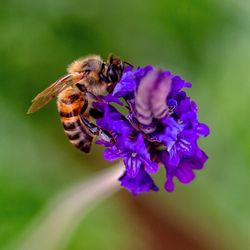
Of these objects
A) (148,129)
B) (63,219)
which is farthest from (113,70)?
(63,219)

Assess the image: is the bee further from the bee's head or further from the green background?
the green background

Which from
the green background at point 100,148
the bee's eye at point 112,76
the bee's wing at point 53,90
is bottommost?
the bee's wing at point 53,90

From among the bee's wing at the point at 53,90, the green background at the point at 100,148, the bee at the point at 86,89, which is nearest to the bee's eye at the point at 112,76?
the bee at the point at 86,89

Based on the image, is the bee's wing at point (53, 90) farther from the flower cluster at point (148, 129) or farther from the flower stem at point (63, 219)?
the flower stem at point (63, 219)

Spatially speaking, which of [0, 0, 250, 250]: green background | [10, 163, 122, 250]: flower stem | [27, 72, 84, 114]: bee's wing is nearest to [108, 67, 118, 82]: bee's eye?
[27, 72, 84, 114]: bee's wing

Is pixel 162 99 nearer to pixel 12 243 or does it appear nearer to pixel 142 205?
pixel 12 243

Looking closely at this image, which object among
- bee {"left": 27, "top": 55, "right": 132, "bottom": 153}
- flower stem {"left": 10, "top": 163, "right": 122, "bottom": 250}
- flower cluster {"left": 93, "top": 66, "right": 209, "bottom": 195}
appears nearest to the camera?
flower cluster {"left": 93, "top": 66, "right": 209, "bottom": 195}

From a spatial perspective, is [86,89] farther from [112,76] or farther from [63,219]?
[63,219]
